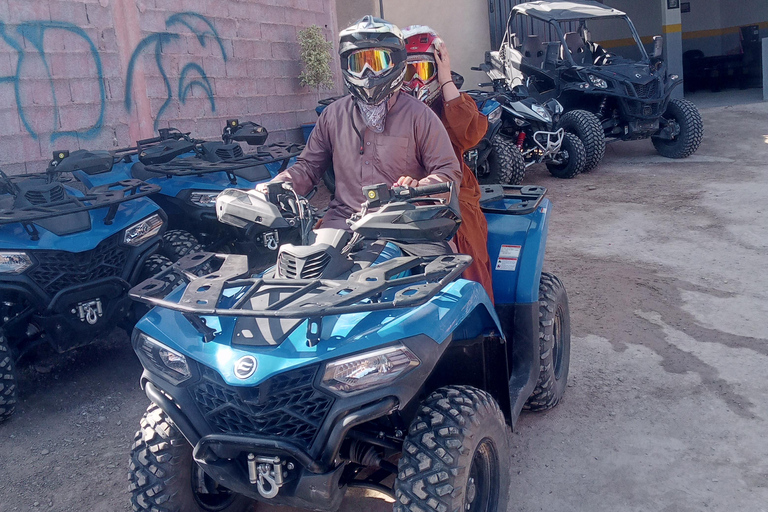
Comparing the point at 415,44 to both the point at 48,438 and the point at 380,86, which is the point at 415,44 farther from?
the point at 48,438

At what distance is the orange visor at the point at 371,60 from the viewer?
9.39 feet

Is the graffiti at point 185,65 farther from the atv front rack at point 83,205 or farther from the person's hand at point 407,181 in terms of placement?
the person's hand at point 407,181

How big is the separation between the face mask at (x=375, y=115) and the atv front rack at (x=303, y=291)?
94 centimetres

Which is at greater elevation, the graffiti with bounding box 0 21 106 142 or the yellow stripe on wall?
the yellow stripe on wall

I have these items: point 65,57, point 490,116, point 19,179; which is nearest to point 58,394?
point 19,179

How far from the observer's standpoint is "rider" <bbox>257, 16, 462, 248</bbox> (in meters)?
2.92

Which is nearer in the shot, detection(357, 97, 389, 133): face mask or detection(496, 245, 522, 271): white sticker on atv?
detection(357, 97, 389, 133): face mask

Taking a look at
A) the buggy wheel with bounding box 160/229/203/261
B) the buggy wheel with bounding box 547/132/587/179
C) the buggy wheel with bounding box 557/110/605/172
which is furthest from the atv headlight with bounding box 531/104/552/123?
the buggy wheel with bounding box 160/229/203/261

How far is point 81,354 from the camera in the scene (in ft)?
→ 15.5

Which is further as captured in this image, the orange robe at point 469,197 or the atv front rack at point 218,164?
the atv front rack at point 218,164

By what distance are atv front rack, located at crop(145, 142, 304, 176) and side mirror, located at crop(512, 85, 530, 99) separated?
15.2ft

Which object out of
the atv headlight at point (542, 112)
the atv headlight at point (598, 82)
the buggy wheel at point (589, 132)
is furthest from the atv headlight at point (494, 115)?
the atv headlight at point (598, 82)

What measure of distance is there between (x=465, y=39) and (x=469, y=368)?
37.0ft

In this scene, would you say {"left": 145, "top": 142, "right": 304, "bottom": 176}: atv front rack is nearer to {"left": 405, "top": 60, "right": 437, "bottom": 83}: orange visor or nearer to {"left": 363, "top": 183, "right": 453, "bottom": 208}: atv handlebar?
{"left": 405, "top": 60, "right": 437, "bottom": 83}: orange visor
